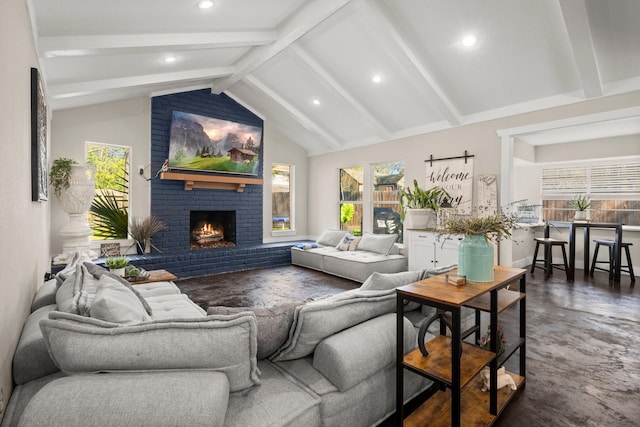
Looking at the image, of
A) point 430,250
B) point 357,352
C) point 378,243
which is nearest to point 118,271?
point 357,352

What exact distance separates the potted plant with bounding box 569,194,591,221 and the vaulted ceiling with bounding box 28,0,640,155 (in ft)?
9.37

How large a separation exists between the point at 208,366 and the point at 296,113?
18.0 feet

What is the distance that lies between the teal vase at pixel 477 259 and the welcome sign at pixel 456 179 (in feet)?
10.6

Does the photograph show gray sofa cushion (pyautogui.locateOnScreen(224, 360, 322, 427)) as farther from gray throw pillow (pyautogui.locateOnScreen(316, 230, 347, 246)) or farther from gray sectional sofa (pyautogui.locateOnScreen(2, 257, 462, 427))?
gray throw pillow (pyautogui.locateOnScreen(316, 230, 347, 246))

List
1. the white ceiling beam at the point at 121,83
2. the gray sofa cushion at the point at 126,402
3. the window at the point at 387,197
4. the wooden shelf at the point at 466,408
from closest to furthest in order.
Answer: the gray sofa cushion at the point at 126,402, the wooden shelf at the point at 466,408, the white ceiling beam at the point at 121,83, the window at the point at 387,197

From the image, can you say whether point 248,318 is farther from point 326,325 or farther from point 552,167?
point 552,167

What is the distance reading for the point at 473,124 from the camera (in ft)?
15.7

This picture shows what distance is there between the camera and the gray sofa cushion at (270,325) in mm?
1455

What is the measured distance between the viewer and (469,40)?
3.50m

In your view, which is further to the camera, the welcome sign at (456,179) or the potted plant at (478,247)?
the welcome sign at (456,179)

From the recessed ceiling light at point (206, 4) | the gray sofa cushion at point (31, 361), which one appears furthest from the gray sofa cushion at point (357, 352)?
the recessed ceiling light at point (206, 4)

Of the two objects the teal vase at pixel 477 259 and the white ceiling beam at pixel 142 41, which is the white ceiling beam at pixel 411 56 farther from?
the teal vase at pixel 477 259

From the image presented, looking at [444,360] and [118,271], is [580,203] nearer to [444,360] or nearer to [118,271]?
[444,360]

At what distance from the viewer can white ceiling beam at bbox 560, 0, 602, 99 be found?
9.00ft
